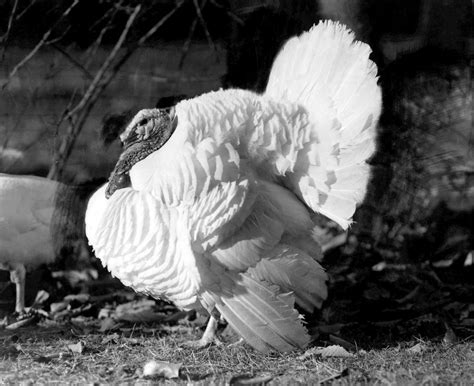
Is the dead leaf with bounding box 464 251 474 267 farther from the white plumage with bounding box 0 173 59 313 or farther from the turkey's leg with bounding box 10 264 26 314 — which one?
the turkey's leg with bounding box 10 264 26 314

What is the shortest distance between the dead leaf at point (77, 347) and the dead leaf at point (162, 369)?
516 mm

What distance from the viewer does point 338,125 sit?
3.62m

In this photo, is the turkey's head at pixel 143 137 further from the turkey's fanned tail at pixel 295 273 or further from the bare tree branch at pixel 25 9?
the bare tree branch at pixel 25 9

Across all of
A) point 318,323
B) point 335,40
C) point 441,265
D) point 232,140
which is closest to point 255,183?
point 232,140

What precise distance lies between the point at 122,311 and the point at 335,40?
2037mm

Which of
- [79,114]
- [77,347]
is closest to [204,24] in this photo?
[79,114]

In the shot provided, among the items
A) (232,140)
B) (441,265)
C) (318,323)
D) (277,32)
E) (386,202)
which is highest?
(277,32)

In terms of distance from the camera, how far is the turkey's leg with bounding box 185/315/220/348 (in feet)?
12.7

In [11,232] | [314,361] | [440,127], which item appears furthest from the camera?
[440,127]

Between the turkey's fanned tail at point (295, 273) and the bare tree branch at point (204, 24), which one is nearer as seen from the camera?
the turkey's fanned tail at point (295, 273)

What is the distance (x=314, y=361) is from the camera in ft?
11.5

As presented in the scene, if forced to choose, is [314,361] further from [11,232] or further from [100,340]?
[11,232]

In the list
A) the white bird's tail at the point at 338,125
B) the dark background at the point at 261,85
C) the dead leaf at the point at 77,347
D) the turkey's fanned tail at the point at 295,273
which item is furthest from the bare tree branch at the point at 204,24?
the dead leaf at the point at 77,347

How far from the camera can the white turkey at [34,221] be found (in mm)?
4344
